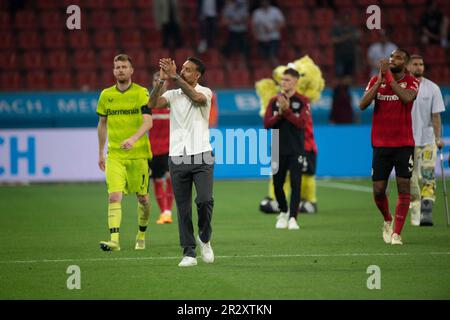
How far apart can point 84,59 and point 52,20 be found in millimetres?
1588

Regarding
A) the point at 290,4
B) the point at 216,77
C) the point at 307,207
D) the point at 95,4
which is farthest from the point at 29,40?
the point at 307,207

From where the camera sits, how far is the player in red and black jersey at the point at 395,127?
12.1 m

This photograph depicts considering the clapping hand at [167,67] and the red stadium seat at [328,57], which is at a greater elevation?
the red stadium seat at [328,57]

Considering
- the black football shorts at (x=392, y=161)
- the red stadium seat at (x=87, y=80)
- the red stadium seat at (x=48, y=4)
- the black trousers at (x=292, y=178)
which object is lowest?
the black trousers at (x=292, y=178)

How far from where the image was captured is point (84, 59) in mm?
26688

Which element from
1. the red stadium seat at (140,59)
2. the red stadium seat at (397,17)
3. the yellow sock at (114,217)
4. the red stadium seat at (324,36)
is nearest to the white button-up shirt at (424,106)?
the yellow sock at (114,217)

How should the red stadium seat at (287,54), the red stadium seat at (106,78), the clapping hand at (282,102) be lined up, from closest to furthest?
the clapping hand at (282,102), the red stadium seat at (106,78), the red stadium seat at (287,54)

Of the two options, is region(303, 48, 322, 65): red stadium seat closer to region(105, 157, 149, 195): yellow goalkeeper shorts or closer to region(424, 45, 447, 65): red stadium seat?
region(424, 45, 447, 65): red stadium seat

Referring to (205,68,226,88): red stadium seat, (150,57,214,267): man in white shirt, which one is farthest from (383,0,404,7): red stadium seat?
(150,57,214,267): man in white shirt

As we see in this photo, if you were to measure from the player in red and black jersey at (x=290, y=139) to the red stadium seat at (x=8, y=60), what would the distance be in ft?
42.8

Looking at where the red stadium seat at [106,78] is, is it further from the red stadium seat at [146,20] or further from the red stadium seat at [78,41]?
the red stadium seat at [146,20]

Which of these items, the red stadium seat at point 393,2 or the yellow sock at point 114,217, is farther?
the red stadium seat at point 393,2

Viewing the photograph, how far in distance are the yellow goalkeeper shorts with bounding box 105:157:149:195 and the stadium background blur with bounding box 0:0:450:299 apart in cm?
81

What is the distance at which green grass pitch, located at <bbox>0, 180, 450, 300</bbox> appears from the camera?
30.5 feet
